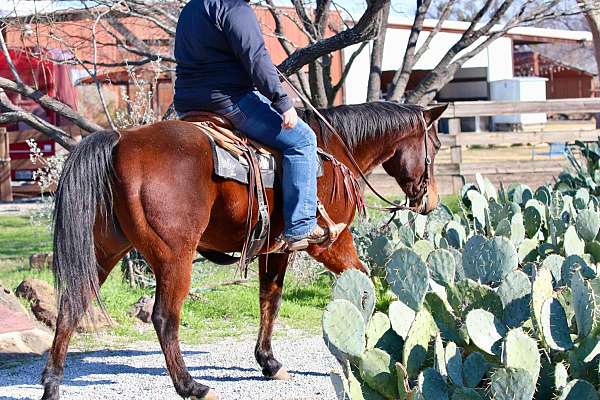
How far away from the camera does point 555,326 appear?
374 cm

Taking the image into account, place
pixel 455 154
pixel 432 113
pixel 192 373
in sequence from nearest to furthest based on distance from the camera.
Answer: pixel 192 373 → pixel 432 113 → pixel 455 154

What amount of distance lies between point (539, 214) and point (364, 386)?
169 inches

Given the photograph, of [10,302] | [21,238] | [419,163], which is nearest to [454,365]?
[419,163]

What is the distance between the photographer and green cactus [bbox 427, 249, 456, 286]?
4590 mm

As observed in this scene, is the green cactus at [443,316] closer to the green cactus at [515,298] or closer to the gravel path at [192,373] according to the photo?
the green cactus at [515,298]

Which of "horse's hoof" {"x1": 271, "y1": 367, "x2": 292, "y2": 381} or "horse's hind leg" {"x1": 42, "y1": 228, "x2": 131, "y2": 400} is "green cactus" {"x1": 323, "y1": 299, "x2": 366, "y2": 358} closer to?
"horse's hind leg" {"x1": 42, "y1": 228, "x2": 131, "y2": 400}

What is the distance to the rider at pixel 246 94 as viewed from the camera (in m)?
5.49

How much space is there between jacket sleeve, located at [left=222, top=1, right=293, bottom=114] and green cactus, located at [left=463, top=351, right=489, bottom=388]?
2.31m

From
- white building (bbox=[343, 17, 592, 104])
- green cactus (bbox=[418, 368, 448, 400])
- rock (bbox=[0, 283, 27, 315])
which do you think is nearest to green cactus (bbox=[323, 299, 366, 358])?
green cactus (bbox=[418, 368, 448, 400])

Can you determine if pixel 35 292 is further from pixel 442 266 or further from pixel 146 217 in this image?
pixel 442 266

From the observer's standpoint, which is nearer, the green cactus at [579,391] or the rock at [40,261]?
the green cactus at [579,391]

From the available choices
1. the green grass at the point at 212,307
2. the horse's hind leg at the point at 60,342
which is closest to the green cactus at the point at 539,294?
the horse's hind leg at the point at 60,342

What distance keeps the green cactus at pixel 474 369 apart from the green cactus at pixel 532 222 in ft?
13.9

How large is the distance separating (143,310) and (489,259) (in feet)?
14.6
